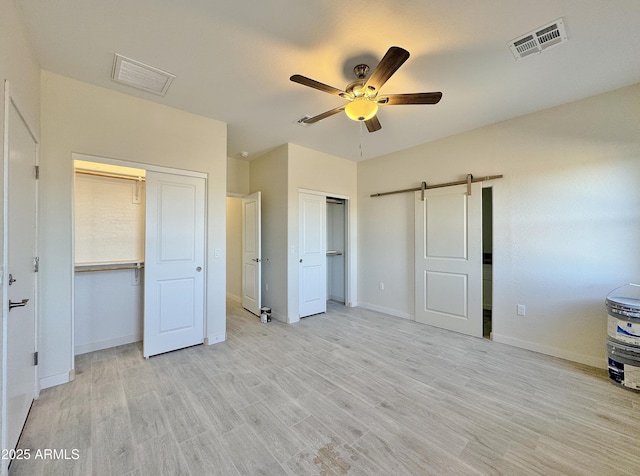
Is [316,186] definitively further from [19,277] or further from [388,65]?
[19,277]

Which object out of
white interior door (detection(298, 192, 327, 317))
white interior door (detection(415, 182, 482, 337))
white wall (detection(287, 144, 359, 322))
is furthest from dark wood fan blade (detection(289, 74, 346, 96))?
white interior door (detection(415, 182, 482, 337))

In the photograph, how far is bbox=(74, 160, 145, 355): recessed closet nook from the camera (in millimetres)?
2957

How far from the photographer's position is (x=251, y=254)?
4527 mm

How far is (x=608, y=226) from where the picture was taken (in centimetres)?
264

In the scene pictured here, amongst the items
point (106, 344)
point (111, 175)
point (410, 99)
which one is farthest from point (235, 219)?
point (410, 99)

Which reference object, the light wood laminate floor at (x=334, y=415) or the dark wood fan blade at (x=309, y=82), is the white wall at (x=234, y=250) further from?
the dark wood fan blade at (x=309, y=82)

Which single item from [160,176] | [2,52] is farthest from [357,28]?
[160,176]

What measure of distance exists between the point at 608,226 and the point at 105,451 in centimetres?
467

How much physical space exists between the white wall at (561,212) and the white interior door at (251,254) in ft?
9.91

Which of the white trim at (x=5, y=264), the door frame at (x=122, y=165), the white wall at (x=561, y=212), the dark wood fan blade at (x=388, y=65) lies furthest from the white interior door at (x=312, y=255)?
the white trim at (x=5, y=264)

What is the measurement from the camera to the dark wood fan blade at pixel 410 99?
2.03 m

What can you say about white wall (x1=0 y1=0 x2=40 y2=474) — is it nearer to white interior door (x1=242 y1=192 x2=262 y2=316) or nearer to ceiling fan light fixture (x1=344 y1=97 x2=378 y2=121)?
ceiling fan light fixture (x1=344 y1=97 x2=378 y2=121)

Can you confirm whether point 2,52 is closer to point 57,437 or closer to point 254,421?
point 57,437

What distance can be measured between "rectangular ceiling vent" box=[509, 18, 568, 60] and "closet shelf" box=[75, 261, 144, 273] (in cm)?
435
